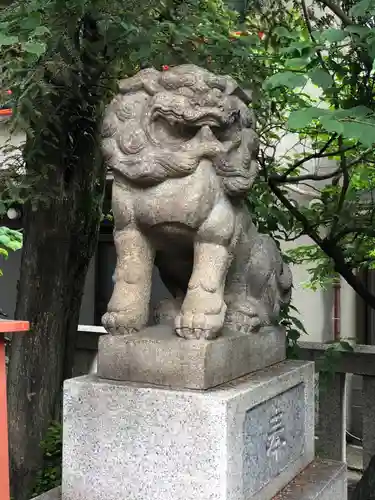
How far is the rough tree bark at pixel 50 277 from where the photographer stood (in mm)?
3525

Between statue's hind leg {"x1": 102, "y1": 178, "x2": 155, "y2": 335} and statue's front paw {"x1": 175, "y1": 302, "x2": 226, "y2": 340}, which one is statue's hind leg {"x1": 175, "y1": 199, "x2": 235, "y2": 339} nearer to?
statue's front paw {"x1": 175, "y1": 302, "x2": 226, "y2": 340}

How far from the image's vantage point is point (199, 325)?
2086mm

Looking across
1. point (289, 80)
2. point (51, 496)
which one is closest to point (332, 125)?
point (289, 80)

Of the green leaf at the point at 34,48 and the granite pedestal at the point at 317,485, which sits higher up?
the green leaf at the point at 34,48

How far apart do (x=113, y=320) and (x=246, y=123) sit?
953 millimetres

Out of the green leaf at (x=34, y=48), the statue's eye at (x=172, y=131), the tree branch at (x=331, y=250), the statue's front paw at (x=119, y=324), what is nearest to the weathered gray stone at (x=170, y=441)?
the statue's front paw at (x=119, y=324)

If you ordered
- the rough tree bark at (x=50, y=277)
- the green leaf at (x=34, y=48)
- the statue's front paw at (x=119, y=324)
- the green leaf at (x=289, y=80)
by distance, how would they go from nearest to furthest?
the green leaf at (x=289, y=80) < the green leaf at (x=34, y=48) < the statue's front paw at (x=119, y=324) < the rough tree bark at (x=50, y=277)

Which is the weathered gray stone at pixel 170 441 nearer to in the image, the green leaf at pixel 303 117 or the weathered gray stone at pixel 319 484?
the weathered gray stone at pixel 319 484

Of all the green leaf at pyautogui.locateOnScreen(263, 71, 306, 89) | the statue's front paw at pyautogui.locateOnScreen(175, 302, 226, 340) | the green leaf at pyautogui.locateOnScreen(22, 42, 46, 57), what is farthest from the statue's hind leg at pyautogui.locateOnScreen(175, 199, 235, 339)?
the green leaf at pyautogui.locateOnScreen(22, 42, 46, 57)

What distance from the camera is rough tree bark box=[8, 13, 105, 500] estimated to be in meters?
3.53

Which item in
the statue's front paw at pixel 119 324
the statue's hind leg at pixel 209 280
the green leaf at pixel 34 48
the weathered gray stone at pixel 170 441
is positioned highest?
the green leaf at pixel 34 48

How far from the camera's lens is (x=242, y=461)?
2.05 meters

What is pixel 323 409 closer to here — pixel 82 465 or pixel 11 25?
pixel 82 465

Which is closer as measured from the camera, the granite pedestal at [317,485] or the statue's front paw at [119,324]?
the statue's front paw at [119,324]
